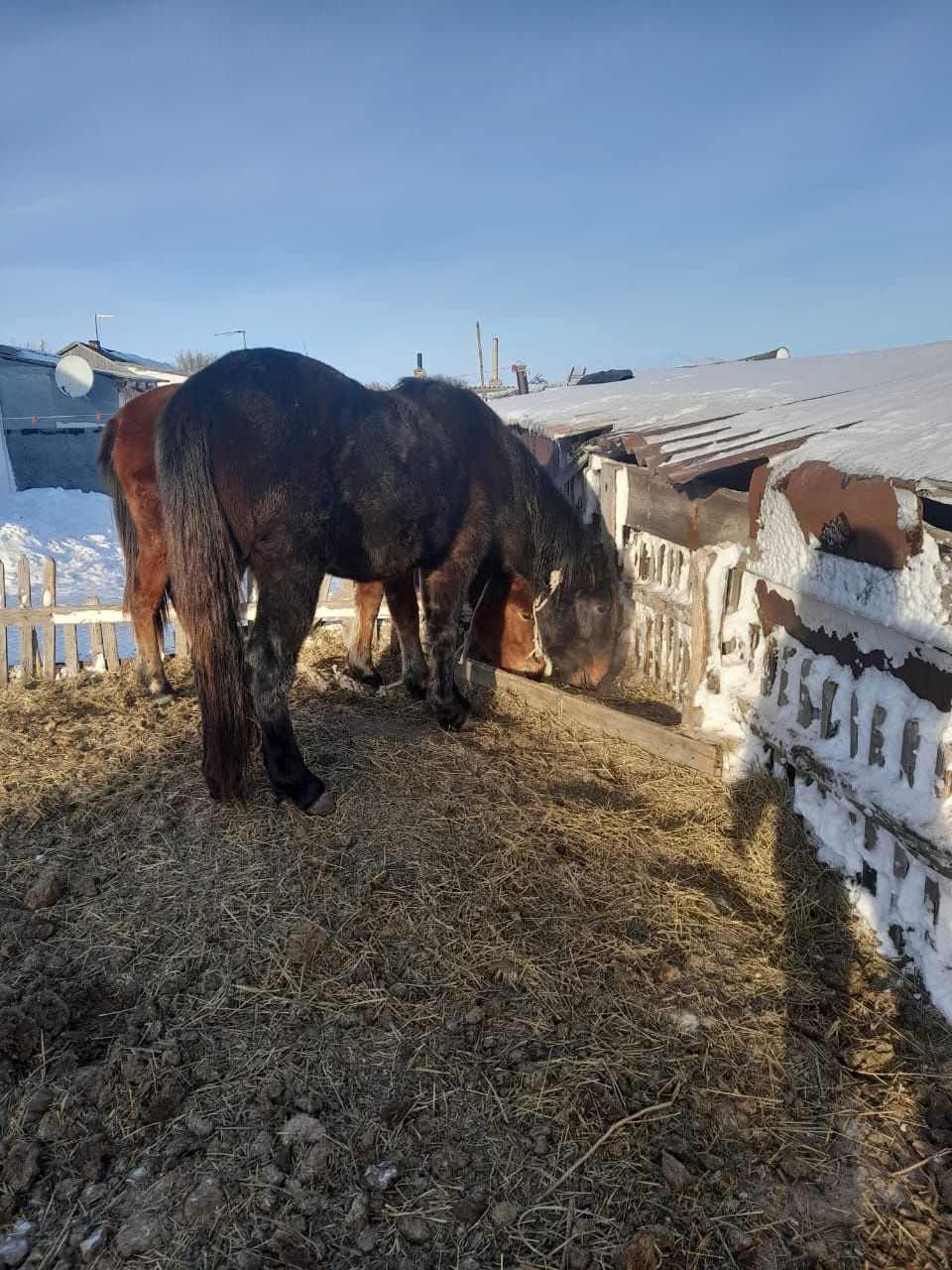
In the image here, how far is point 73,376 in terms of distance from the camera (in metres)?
18.9

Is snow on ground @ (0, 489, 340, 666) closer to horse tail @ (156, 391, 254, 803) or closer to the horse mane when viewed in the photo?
horse tail @ (156, 391, 254, 803)

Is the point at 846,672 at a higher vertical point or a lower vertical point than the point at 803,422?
lower

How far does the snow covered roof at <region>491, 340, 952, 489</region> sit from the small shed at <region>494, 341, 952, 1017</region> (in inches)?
0.7

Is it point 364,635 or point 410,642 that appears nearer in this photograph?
point 410,642

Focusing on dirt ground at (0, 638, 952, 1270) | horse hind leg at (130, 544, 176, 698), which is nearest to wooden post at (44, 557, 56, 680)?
horse hind leg at (130, 544, 176, 698)

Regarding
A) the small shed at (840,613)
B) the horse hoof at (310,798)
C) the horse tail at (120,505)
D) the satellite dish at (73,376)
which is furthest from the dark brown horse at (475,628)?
the satellite dish at (73,376)

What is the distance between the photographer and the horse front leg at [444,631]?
4422 millimetres

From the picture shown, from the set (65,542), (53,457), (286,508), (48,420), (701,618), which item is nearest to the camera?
(286,508)

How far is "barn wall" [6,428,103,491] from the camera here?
17234 mm

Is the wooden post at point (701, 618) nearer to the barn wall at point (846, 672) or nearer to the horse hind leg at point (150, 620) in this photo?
the barn wall at point (846, 672)

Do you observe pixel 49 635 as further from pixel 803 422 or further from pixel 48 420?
pixel 48 420

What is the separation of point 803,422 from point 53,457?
18504 mm

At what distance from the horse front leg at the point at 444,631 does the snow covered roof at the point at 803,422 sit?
4.23 ft

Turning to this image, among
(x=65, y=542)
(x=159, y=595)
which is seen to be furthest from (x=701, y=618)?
(x=65, y=542)
